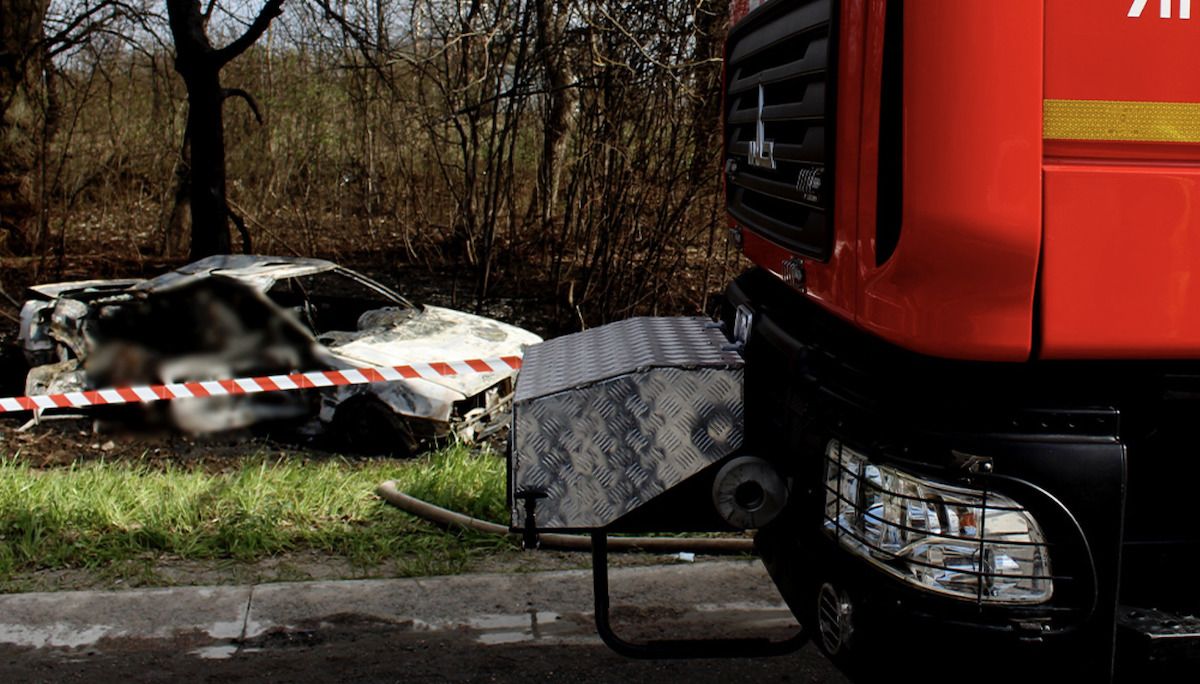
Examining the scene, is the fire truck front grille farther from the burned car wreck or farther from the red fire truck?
the burned car wreck

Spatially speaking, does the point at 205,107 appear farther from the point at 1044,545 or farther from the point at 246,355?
the point at 1044,545

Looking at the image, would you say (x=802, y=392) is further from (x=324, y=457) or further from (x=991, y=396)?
(x=324, y=457)

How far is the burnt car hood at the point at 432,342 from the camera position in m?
8.86

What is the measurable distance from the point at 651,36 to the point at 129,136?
9369 mm

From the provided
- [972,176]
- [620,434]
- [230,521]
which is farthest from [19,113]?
[972,176]

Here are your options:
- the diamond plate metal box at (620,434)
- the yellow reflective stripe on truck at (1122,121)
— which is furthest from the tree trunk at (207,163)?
the yellow reflective stripe on truck at (1122,121)

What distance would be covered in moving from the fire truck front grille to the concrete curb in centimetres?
162

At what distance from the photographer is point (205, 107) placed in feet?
40.7

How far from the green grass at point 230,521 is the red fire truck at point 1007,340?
2635mm

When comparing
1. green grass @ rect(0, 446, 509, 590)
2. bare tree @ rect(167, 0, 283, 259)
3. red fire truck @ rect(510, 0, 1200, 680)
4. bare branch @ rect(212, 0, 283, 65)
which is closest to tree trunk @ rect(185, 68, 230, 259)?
bare tree @ rect(167, 0, 283, 259)

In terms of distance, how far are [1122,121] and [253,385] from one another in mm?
6972

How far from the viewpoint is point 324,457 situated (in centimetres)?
870

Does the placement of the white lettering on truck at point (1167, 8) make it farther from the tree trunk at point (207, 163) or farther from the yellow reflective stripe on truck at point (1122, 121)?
the tree trunk at point (207, 163)

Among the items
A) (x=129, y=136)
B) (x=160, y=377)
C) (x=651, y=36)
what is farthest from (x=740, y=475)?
(x=129, y=136)
